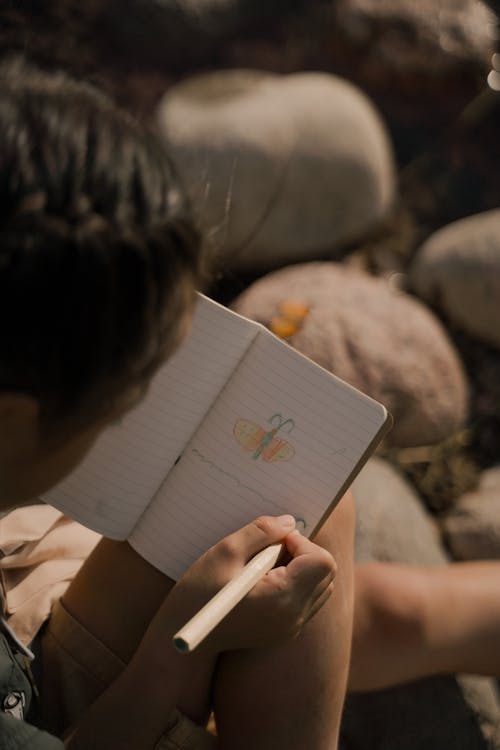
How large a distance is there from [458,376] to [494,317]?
279mm

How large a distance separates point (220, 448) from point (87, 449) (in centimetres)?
26

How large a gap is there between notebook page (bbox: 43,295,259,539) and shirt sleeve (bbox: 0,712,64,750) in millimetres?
272

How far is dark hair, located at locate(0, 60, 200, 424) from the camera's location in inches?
30.1

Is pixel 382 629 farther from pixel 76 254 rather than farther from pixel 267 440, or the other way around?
pixel 76 254

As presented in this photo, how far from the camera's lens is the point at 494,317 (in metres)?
2.38

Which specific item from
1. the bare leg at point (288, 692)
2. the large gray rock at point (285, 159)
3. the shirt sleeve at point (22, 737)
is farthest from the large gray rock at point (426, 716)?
the large gray rock at point (285, 159)

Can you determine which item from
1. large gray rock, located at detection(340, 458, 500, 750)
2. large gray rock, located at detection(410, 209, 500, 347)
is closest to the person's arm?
large gray rock, located at detection(340, 458, 500, 750)

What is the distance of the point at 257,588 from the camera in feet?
3.78

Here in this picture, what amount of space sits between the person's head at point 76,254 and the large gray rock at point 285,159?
61.5 inches

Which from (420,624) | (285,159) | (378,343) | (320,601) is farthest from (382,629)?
(285,159)

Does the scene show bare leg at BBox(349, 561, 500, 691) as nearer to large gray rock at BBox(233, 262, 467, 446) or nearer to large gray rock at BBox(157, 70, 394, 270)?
large gray rock at BBox(233, 262, 467, 446)

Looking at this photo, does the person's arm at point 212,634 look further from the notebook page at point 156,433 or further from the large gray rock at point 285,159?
the large gray rock at point 285,159

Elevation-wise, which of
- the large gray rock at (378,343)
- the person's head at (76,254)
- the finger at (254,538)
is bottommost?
the large gray rock at (378,343)

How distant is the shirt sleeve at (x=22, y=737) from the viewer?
1.00m
